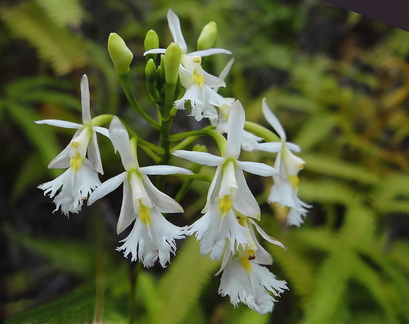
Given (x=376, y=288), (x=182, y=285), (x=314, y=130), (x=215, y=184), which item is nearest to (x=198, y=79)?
(x=215, y=184)

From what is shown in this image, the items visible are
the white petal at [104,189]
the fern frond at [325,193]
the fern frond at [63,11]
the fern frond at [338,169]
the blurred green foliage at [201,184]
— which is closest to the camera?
the white petal at [104,189]

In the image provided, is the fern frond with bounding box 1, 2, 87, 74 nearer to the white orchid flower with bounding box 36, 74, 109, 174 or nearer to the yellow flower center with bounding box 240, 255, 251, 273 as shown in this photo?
the white orchid flower with bounding box 36, 74, 109, 174

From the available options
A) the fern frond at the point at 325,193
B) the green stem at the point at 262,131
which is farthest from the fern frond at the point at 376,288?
the green stem at the point at 262,131

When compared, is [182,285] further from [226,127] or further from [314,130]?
[314,130]

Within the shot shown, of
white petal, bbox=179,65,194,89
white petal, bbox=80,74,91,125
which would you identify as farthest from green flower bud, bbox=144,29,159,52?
white petal, bbox=80,74,91,125

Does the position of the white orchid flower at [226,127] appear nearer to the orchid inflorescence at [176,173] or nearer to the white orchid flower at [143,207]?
the orchid inflorescence at [176,173]

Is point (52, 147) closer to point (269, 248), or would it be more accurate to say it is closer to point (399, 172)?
point (269, 248)
